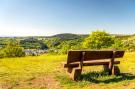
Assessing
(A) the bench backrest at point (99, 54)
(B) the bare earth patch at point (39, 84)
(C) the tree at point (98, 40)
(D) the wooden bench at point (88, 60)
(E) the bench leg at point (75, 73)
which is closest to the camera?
(B) the bare earth patch at point (39, 84)

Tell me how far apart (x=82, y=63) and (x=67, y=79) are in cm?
107

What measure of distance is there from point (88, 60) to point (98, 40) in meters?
67.3

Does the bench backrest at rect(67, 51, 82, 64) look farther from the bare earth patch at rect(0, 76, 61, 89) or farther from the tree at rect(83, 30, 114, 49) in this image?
the tree at rect(83, 30, 114, 49)

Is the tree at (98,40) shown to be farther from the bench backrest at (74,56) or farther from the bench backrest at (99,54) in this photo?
the bench backrest at (74,56)

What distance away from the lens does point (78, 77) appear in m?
11.4

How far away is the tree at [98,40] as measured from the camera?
7783 cm

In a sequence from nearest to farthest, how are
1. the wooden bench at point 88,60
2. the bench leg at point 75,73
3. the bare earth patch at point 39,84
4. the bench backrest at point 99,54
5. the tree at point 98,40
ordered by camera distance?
the bare earth patch at point 39,84 < the bench leg at point 75,73 < the wooden bench at point 88,60 < the bench backrest at point 99,54 < the tree at point 98,40

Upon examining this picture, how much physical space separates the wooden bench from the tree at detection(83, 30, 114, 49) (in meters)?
63.8

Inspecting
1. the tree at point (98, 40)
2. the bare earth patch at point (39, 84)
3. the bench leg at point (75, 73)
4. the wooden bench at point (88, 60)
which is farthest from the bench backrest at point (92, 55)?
the tree at point (98, 40)

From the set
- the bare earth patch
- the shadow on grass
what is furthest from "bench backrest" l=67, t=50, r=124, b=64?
the bare earth patch

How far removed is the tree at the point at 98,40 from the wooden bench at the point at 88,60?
209 feet

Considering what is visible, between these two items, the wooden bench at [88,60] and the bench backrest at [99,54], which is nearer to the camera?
the wooden bench at [88,60]

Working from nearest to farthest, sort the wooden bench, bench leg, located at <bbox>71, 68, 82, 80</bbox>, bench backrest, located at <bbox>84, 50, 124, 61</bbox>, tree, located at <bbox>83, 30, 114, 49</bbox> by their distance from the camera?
bench leg, located at <bbox>71, 68, 82, 80</bbox>, the wooden bench, bench backrest, located at <bbox>84, 50, 124, 61</bbox>, tree, located at <bbox>83, 30, 114, 49</bbox>

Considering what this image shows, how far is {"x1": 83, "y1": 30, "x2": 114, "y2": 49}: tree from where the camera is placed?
7783 centimetres
